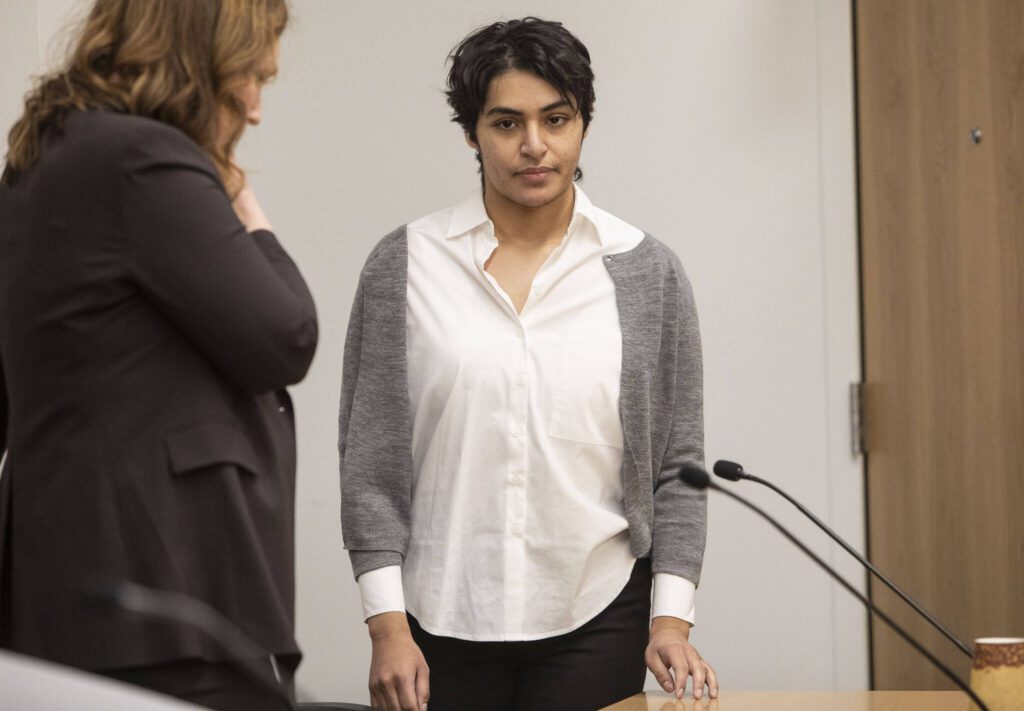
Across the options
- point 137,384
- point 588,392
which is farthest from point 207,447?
point 588,392

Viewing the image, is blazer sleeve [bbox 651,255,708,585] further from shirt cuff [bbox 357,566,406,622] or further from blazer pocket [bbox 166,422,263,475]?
blazer pocket [bbox 166,422,263,475]

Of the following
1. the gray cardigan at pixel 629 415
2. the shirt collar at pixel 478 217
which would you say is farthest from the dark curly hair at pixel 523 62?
the gray cardigan at pixel 629 415

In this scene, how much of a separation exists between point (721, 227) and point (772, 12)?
0.49m

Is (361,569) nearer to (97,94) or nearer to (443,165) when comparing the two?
(97,94)

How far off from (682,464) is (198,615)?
0.92m

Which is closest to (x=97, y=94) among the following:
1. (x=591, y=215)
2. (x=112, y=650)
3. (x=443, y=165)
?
(x=112, y=650)

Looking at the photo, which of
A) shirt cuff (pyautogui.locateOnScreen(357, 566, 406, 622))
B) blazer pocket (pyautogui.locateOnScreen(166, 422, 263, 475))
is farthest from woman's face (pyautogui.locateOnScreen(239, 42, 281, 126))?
shirt cuff (pyautogui.locateOnScreen(357, 566, 406, 622))

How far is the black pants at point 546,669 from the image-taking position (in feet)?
5.93

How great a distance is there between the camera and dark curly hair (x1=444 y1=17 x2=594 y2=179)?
6.40 feet

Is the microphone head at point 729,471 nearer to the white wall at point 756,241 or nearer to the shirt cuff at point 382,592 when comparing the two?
the shirt cuff at point 382,592

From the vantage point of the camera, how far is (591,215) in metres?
1.99

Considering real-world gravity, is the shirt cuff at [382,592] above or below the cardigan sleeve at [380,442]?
below

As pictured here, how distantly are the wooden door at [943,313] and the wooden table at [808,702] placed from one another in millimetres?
681

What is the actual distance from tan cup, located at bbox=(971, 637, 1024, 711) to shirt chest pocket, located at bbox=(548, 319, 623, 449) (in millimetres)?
626
